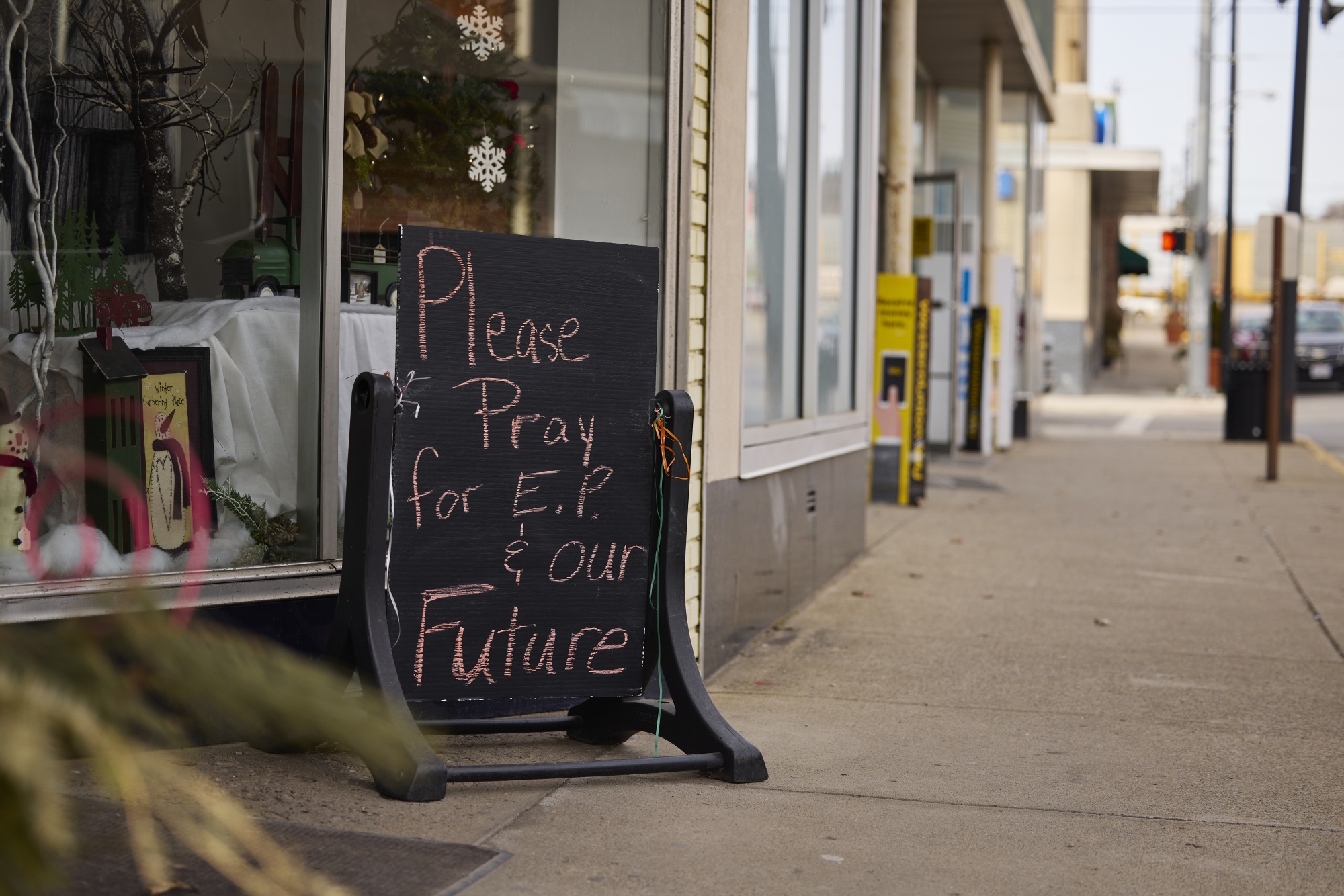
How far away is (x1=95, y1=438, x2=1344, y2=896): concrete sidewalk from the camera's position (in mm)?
3137

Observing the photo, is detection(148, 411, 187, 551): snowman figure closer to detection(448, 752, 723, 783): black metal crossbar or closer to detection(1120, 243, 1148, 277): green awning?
detection(448, 752, 723, 783): black metal crossbar

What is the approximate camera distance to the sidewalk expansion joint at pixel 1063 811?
3.52 metres

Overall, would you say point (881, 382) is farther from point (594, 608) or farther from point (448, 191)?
point (594, 608)

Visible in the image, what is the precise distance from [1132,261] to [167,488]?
3190cm

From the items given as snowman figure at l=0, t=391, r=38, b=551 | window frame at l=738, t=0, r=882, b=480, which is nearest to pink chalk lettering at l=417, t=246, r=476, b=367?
snowman figure at l=0, t=391, r=38, b=551

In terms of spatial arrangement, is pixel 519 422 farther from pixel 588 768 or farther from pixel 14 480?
pixel 14 480

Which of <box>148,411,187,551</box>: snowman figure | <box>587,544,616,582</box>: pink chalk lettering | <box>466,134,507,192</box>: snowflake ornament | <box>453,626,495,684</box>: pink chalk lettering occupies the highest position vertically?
<box>466,134,507,192</box>: snowflake ornament

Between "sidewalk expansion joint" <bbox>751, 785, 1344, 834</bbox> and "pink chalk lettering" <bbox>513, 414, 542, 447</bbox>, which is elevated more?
"pink chalk lettering" <bbox>513, 414, 542, 447</bbox>

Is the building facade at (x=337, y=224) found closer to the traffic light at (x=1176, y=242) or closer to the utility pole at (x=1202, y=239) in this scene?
the traffic light at (x=1176, y=242)

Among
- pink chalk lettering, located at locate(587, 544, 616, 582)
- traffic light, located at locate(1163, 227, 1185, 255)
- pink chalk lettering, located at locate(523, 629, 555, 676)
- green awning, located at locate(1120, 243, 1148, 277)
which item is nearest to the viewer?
pink chalk lettering, located at locate(523, 629, 555, 676)

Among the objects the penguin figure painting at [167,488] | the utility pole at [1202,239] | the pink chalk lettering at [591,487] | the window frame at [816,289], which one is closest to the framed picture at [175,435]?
the penguin figure painting at [167,488]

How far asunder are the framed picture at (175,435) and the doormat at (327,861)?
100 centimetres

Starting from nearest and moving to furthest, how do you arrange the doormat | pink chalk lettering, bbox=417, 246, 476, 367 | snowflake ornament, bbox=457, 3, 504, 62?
the doormat, pink chalk lettering, bbox=417, 246, 476, 367, snowflake ornament, bbox=457, 3, 504, 62

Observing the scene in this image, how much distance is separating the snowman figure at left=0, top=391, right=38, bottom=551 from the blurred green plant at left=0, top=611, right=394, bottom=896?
Result: 2660 mm
